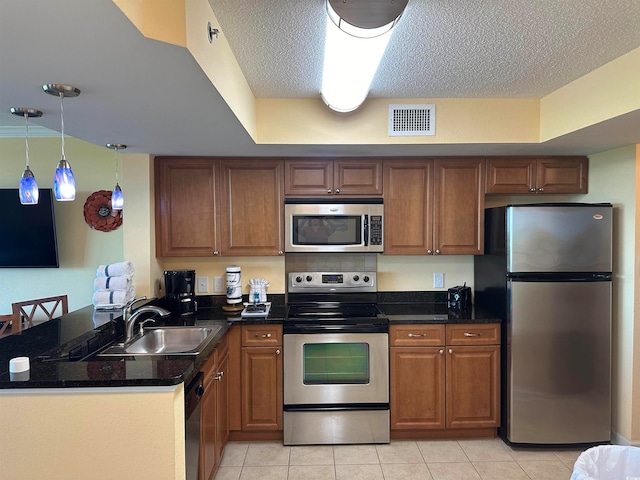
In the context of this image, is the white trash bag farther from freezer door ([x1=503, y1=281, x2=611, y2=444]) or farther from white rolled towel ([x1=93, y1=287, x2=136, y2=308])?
white rolled towel ([x1=93, y1=287, x2=136, y2=308])

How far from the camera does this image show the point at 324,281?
309cm

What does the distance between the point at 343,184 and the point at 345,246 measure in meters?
0.47

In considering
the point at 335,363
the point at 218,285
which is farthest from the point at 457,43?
the point at 218,285

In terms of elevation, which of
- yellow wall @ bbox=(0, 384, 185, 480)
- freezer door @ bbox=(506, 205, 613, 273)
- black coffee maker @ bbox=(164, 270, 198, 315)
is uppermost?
freezer door @ bbox=(506, 205, 613, 273)

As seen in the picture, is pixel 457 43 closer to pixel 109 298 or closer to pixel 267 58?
pixel 267 58

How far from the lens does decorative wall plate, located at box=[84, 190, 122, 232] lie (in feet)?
10.9

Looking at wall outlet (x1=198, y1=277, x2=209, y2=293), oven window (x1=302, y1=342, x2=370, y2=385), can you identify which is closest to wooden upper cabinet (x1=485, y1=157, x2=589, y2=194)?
oven window (x1=302, y1=342, x2=370, y2=385)

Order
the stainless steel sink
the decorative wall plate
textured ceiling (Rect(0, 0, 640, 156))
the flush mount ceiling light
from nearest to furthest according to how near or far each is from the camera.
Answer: textured ceiling (Rect(0, 0, 640, 156))
the flush mount ceiling light
the stainless steel sink
the decorative wall plate

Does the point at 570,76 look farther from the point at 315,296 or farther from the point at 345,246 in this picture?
the point at 315,296

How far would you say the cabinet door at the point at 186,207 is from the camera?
2826 millimetres

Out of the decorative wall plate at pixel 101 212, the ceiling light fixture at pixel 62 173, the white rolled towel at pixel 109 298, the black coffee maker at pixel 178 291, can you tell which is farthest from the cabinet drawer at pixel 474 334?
the decorative wall plate at pixel 101 212

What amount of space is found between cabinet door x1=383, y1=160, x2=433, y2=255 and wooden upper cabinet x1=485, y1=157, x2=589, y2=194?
480mm

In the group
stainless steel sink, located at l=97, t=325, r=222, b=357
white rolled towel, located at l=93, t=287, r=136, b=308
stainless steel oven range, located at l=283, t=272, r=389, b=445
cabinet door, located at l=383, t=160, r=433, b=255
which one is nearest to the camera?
stainless steel sink, located at l=97, t=325, r=222, b=357

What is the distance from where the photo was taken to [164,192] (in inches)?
111
